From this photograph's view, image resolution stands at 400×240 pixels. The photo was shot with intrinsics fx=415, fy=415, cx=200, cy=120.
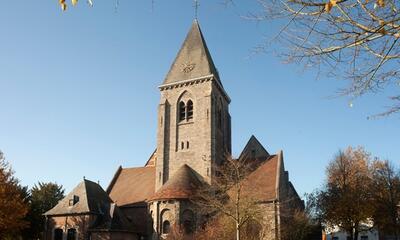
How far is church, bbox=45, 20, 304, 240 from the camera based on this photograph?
31.3 metres

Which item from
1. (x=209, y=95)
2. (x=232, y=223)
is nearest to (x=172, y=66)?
(x=209, y=95)

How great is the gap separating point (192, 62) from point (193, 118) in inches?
234

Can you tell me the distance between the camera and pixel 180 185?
3234 centimetres

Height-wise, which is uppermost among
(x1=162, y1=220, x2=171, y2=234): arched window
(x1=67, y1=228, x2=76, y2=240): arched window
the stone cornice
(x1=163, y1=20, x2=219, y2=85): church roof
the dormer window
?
(x1=163, y1=20, x2=219, y2=85): church roof

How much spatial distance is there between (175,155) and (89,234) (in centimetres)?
947

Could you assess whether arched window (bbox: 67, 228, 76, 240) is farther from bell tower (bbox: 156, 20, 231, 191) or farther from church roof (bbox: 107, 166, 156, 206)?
bell tower (bbox: 156, 20, 231, 191)

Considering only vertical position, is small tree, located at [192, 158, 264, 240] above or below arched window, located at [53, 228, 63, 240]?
above

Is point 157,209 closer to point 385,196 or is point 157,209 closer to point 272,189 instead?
point 272,189

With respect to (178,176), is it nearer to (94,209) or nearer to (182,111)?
(182,111)

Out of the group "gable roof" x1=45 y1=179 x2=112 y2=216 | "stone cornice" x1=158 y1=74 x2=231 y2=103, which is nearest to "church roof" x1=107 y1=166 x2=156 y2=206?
"gable roof" x1=45 y1=179 x2=112 y2=216

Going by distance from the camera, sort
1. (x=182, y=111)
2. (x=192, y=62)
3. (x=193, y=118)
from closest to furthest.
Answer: (x=193, y=118)
(x=182, y=111)
(x=192, y=62)

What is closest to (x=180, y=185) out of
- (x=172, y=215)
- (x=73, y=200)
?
(x=172, y=215)

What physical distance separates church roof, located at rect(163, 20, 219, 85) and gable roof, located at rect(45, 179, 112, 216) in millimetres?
11711

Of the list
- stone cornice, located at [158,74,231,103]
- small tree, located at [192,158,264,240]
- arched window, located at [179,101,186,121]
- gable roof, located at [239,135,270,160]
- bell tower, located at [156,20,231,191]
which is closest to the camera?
small tree, located at [192,158,264,240]
